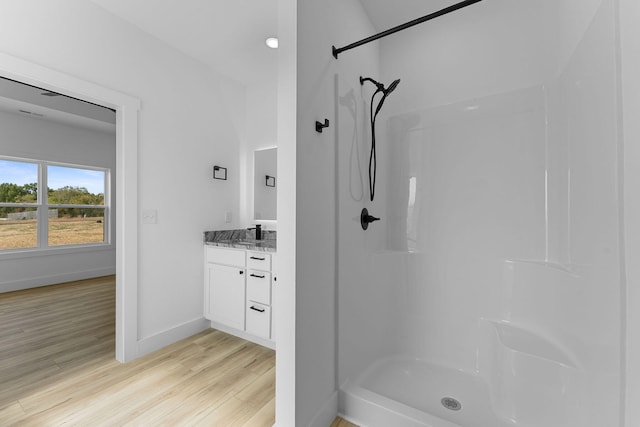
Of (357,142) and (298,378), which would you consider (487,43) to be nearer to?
(357,142)

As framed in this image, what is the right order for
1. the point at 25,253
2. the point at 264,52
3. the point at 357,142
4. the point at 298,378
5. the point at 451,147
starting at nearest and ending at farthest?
the point at 298,378, the point at 357,142, the point at 451,147, the point at 264,52, the point at 25,253

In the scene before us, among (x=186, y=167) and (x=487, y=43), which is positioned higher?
(x=487, y=43)

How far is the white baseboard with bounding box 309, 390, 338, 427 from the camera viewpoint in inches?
54.6

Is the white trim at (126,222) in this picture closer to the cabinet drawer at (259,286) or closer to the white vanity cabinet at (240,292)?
the white vanity cabinet at (240,292)

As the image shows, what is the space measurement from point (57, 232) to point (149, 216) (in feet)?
12.1

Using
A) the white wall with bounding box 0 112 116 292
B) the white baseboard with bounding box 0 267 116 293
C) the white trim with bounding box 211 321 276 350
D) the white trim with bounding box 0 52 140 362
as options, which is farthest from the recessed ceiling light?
the white baseboard with bounding box 0 267 116 293

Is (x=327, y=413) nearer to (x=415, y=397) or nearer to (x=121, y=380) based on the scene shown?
(x=415, y=397)

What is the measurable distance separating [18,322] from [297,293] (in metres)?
3.41

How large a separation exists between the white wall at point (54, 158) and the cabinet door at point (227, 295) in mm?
3550

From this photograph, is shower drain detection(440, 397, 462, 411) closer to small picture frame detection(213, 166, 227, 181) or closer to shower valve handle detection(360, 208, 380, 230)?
shower valve handle detection(360, 208, 380, 230)

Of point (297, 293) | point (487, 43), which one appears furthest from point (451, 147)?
point (297, 293)

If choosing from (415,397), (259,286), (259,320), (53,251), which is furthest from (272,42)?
(53,251)

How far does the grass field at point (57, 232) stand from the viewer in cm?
409

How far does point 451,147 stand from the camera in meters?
1.98
